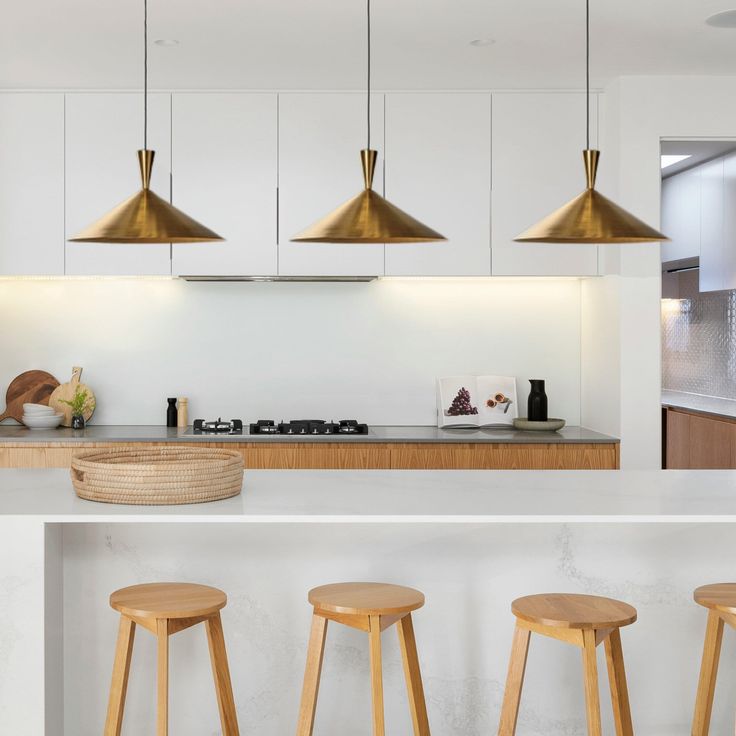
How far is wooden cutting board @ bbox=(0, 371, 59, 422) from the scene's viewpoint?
4695 mm

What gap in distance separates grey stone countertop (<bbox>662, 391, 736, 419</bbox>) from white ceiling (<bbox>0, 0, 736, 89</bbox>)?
1.98 m

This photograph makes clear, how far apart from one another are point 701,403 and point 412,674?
4041mm

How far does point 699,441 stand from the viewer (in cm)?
543

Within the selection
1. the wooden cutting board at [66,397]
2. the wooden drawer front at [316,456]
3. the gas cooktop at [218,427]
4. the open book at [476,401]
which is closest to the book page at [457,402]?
the open book at [476,401]

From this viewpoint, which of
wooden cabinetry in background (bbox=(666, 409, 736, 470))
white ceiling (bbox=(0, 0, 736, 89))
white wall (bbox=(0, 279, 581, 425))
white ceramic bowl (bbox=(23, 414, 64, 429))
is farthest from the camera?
wooden cabinetry in background (bbox=(666, 409, 736, 470))

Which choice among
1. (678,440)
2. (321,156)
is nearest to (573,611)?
(321,156)

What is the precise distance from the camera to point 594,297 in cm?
459

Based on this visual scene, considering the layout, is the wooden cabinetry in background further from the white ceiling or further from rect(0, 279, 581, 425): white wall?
the white ceiling

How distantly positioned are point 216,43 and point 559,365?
93.5 inches

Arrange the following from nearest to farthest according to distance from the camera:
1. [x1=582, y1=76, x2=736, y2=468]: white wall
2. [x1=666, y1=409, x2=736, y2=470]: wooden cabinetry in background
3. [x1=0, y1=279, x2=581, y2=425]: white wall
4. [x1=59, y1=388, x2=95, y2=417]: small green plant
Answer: [x1=582, y1=76, x2=736, y2=468]: white wall → [x1=59, y1=388, x2=95, y2=417]: small green plant → [x1=0, y1=279, x2=581, y2=425]: white wall → [x1=666, y1=409, x2=736, y2=470]: wooden cabinetry in background

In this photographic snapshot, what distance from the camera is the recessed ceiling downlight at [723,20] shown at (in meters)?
3.39

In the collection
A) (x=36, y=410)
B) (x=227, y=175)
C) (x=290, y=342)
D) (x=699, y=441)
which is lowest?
(x=699, y=441)

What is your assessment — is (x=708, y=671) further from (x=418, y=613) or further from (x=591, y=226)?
(x=591, y=226)

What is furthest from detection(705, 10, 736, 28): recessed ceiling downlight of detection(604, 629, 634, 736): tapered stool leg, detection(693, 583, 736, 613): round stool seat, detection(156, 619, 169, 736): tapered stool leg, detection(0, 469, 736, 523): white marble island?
detection(156, 619, 169, 736): tapered stool leg
